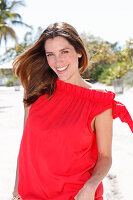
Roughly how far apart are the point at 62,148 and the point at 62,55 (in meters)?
0.53

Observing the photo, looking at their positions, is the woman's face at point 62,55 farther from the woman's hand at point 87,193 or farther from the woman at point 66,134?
the woman's hand at point 87,193

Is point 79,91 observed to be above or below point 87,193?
above

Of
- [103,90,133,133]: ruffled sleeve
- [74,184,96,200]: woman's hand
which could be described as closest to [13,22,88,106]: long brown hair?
→ [103,90,133,133]: ruffled sleeve

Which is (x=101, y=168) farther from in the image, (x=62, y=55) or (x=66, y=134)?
(x=62, y=55)

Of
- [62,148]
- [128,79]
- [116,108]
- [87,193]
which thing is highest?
[116,108]

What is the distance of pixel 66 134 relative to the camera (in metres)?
1.61

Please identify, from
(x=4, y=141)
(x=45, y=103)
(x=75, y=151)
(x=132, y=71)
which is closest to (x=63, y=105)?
(x=45, y=103)

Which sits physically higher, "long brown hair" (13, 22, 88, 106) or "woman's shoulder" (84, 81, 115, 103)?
"long brown hair" (13, 22, 88, 106)

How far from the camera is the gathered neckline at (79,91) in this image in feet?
5.69

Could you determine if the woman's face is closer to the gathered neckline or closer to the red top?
the gathered neckline

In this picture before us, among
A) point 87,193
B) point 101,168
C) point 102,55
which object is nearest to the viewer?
point 87,193

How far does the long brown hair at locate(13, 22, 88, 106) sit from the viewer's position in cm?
180

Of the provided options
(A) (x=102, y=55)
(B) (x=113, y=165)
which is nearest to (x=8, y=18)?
(A) (x=102, y=55)

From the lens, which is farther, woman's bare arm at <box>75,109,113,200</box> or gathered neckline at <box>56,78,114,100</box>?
gathered neckline at <box>56,78,114,100</box>
